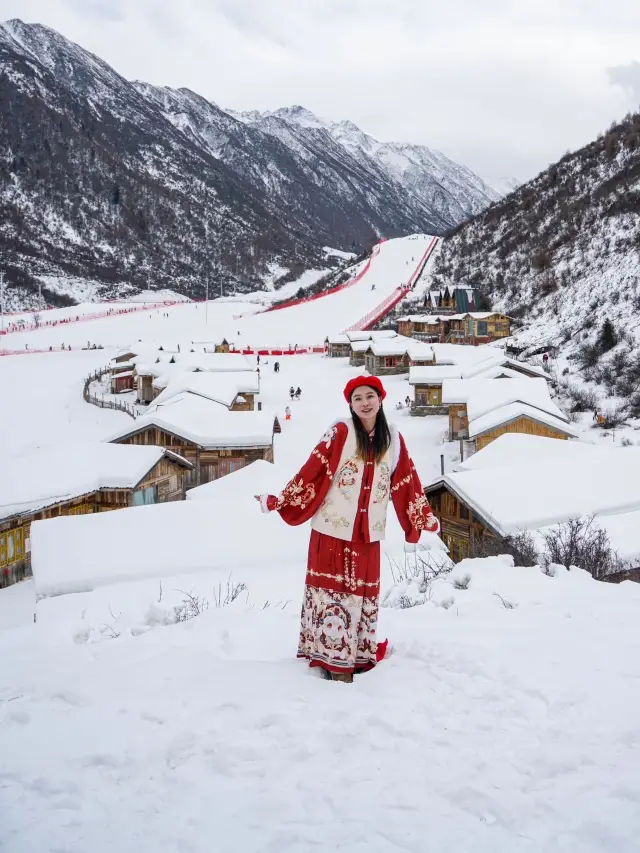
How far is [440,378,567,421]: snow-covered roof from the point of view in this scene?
23659 mm

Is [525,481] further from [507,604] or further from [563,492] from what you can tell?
[507,604]

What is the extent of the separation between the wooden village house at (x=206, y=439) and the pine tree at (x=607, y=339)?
67.3 ft

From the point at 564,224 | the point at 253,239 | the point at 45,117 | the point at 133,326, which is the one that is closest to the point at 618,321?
the point at 564,224

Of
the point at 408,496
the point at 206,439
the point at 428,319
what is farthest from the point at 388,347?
the point at 408,496

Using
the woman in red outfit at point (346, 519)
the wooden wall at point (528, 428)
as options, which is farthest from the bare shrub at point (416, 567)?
the wooden wall at point (528, 428)

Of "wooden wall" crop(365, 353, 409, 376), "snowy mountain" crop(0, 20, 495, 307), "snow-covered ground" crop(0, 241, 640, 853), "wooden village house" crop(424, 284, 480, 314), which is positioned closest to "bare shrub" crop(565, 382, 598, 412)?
"wooden wall" crop(365, 353, 409, 376)

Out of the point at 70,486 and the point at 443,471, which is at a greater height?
the point at 70,486

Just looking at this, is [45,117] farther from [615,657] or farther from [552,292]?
[615,657]

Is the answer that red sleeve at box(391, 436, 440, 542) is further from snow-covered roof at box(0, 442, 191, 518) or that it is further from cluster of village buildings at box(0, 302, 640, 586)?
snow-covered roof at box(0, 442, 191, 518)

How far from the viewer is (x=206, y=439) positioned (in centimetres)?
2222

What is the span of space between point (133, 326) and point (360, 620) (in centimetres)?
6529

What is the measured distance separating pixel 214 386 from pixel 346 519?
2671 cm

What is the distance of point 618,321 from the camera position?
3684 cm

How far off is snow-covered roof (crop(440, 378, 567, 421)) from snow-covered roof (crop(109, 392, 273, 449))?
307 inches
